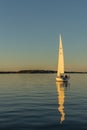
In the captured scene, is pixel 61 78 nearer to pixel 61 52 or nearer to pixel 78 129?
pixel 61 52

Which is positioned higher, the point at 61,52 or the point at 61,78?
the point at 61,52

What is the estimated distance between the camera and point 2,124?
18359 mm

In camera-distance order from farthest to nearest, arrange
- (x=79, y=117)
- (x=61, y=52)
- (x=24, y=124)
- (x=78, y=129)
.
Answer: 1. (x=61, y=52)
2. (x=79, y=117)
3. (x=24, y=124)
4. (x=78, y=129)

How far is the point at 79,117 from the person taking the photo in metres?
20.9

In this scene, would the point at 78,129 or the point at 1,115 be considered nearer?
the point at 78,129

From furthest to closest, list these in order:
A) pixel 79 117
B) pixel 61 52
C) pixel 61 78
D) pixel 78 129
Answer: pixel 61 52, pixel 61 78, pixel 79 117, pixel 78 129

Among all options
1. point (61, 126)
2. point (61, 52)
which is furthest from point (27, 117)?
point (61, 52)

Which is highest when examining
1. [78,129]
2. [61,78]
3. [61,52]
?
[61,52]

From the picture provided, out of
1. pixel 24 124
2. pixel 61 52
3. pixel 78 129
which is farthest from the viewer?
pixel 61 52

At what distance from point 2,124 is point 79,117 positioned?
5.94 meters

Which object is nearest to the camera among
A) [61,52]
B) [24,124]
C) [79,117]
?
[24,124]

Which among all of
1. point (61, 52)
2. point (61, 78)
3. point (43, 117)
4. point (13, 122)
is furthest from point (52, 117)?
point (61, 52)

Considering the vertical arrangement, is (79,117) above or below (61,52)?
below

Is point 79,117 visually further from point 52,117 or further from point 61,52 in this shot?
point 61,52
